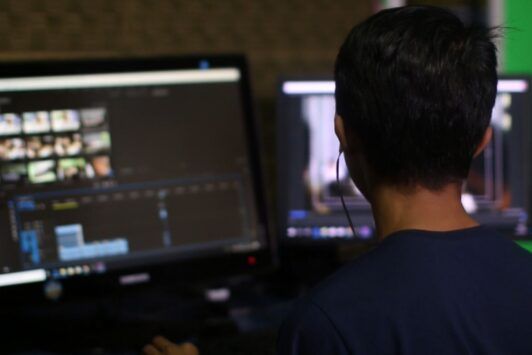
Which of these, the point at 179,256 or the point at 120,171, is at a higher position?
the point at 120,171

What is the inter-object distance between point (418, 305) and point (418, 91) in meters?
0.20

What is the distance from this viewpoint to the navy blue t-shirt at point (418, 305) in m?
0.64

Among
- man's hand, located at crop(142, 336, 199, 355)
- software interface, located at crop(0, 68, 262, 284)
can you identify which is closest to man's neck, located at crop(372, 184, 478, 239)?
man's hand, located at crop(142, 336, 199, 355)

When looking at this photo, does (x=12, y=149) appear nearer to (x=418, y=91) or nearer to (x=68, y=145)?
(x=68, y=145)

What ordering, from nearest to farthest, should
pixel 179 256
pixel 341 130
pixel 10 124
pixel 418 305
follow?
pixel 418 305 < pixel 341 130 < pixel 10 124 < pixel 179 256

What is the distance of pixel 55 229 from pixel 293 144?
1.69ft

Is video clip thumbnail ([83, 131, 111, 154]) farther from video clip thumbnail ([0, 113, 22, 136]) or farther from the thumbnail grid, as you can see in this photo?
video clip thumbnail ([0, 113, 22, 136])

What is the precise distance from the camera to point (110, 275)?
4.00 feet

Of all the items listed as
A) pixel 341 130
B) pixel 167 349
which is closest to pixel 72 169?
pixel 167 349

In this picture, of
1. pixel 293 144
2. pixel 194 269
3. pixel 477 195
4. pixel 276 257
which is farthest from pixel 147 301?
pixel 477 195

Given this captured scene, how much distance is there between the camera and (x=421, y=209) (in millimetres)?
714

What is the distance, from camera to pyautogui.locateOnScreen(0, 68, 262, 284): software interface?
1163mm

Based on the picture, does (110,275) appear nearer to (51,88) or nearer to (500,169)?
(51,88)

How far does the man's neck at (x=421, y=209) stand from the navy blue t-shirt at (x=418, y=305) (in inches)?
1.0
